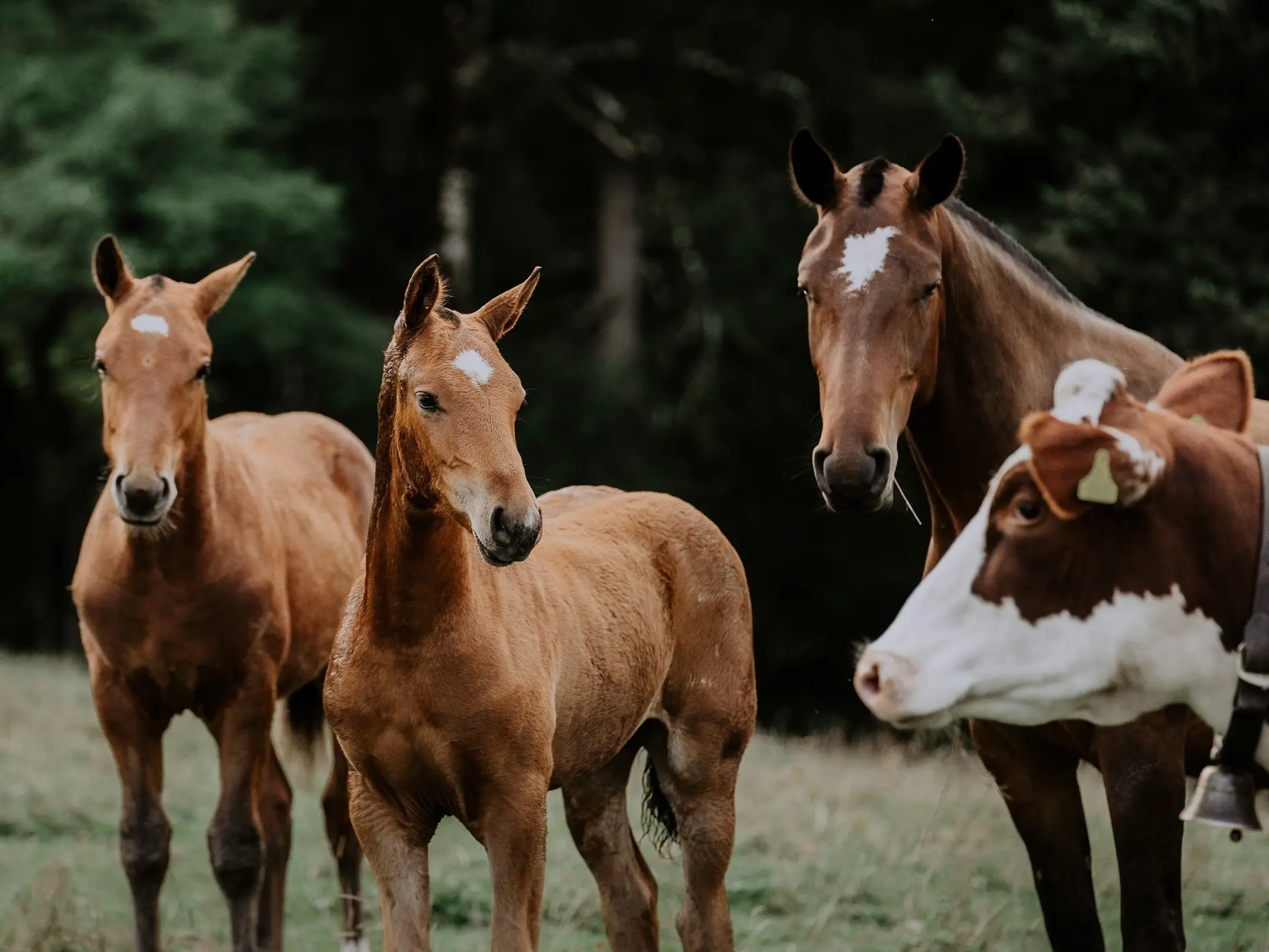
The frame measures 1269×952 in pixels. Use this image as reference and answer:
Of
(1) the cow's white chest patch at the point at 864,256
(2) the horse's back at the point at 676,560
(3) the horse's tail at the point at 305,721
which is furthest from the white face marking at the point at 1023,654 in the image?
(3) the horse's tail at the point at 305,721

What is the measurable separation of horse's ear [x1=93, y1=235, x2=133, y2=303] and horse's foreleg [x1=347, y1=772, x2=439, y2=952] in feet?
8.03

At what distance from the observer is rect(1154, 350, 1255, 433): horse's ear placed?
3.13 m

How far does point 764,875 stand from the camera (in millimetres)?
6852

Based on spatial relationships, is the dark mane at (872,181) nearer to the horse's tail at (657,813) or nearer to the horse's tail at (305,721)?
the horse's tail at (657,813)

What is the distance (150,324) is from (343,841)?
7.68 feet

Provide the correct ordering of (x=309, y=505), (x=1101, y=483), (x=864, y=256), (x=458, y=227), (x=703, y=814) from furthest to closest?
(x=458, y=227), (x=309, y=505), (x=703, y=814), (x=864, y=256), (x=1101, y=483)

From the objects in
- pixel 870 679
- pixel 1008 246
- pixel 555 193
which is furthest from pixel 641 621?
pixel 555 193

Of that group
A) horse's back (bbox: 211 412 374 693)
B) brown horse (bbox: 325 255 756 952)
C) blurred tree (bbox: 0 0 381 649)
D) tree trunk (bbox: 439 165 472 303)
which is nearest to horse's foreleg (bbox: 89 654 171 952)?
horse's back (bbox: 211 412 374 693)

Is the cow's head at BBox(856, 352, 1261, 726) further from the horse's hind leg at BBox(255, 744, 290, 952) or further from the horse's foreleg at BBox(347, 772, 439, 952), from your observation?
the horse's hind leg at BBox(255, 744, 290, 952)

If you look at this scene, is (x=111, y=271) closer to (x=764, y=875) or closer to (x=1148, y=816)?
(x=764, y=875)

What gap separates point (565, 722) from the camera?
177 inches

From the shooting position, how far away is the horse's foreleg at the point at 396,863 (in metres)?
4.15

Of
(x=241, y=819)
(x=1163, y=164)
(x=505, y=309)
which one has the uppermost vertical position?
(x=505, y=309)

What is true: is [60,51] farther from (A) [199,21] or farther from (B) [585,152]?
(B) [585,152]
